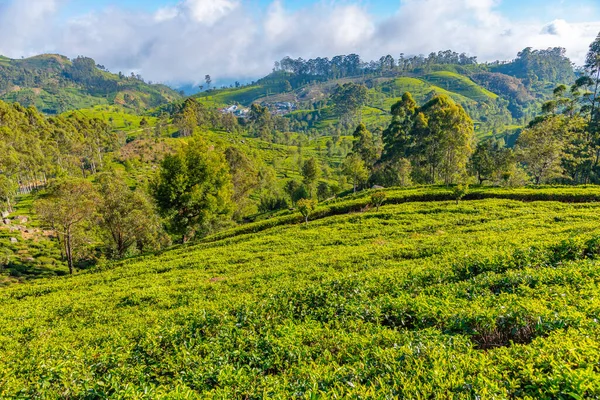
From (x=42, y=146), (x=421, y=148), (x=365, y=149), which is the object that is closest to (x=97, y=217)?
(x=421, y=148)

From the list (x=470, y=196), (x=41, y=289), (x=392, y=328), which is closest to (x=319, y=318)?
(x=392, y=328)

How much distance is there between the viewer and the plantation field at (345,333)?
199 inches

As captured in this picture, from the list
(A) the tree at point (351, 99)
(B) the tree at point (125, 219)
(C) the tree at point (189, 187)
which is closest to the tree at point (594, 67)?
(C) the tree at point (189, 187)

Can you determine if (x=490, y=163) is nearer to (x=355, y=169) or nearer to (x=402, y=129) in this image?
(x=355, y=169)

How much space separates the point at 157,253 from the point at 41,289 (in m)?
9.32

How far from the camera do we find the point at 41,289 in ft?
62.4

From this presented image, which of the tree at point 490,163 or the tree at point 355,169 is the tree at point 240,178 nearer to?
the tree at point 355,169

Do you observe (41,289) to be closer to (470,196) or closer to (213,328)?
(213,328)

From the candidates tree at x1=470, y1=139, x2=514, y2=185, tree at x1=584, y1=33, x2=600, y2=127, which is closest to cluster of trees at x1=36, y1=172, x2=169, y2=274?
tree at x1=470, y1=139, x2=514, y2=185

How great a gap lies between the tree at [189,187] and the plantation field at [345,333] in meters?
16.2

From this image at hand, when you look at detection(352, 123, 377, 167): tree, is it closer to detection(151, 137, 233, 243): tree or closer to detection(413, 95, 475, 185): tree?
detection(413, 95, 475, 185): tree

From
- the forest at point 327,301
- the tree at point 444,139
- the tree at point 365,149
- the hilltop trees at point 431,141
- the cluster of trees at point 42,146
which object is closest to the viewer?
the forest at point 327,301

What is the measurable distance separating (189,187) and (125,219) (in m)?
13.4

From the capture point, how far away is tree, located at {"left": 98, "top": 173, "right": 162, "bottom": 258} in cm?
3816
